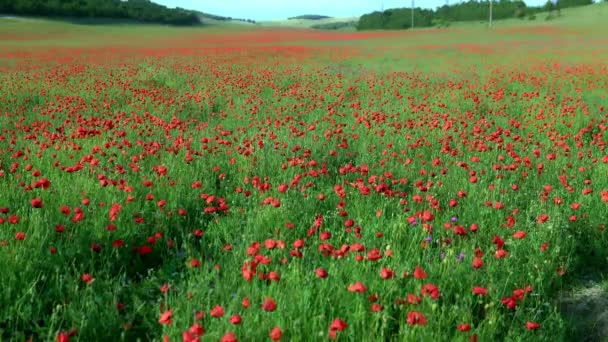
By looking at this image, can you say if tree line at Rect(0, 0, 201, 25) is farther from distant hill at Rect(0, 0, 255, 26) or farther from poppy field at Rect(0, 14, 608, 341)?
poppy field at Rect(0, 14, 608, 341)

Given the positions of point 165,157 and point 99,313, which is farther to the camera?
point 165,157

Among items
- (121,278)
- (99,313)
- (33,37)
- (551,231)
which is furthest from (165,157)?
(33,37)

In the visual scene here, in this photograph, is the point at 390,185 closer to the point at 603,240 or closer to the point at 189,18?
the point at 603,240

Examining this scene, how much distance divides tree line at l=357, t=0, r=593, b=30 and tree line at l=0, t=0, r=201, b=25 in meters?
35.5

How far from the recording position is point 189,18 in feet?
288

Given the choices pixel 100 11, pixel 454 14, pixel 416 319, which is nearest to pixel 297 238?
pixel 416 319

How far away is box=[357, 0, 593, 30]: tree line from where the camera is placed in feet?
289

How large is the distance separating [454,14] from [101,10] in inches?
2524

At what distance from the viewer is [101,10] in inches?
2918

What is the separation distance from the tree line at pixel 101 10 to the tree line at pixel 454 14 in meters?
35.5

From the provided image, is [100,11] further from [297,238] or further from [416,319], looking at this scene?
[416,319]

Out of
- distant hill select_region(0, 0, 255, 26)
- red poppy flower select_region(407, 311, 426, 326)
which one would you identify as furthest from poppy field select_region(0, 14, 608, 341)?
distant hill select_region(0, 0, 255, 26)

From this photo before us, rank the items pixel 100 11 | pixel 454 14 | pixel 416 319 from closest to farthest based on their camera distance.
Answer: pixel 416 319
pixel 100 11
pixel 454 14

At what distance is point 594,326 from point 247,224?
2363mm
